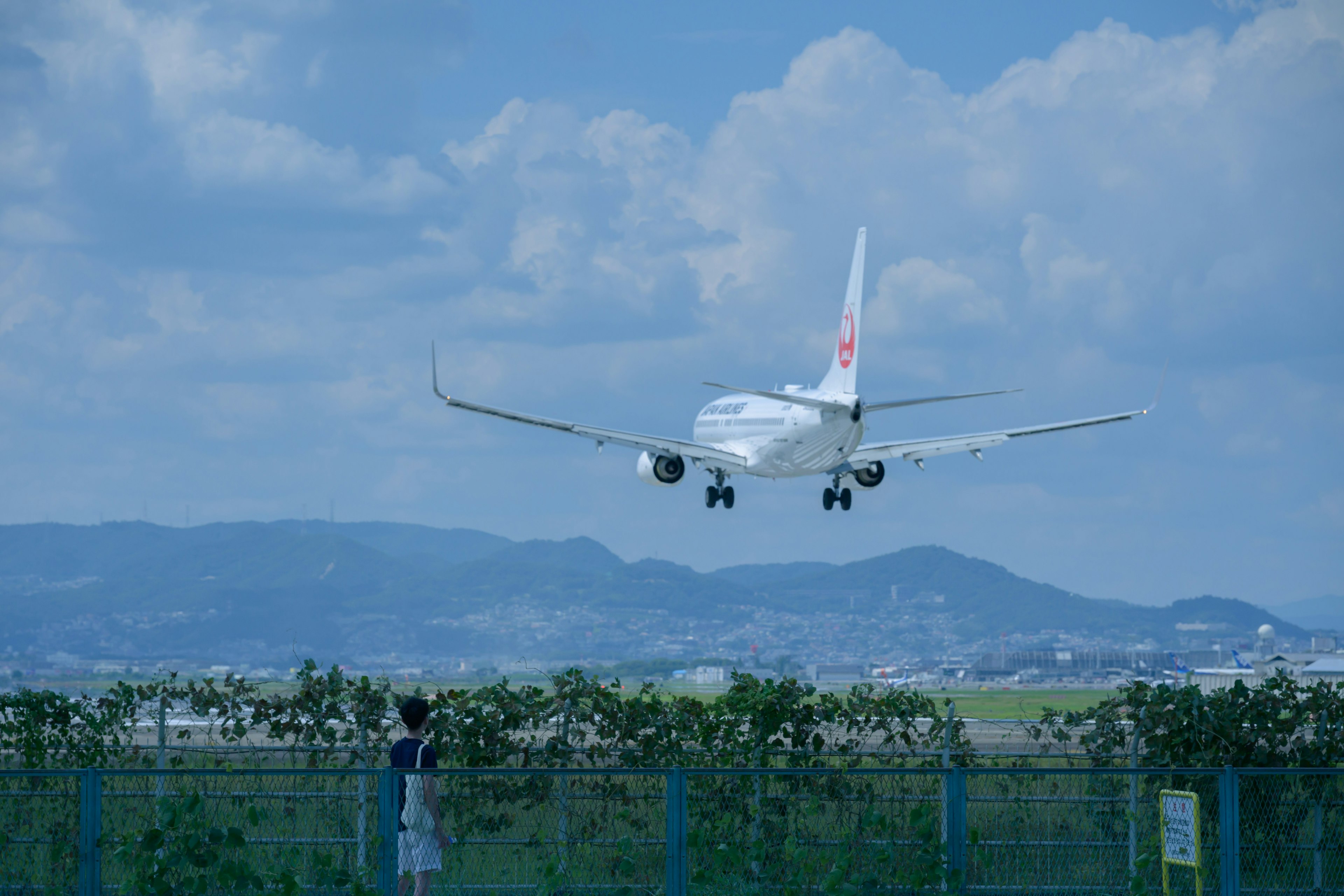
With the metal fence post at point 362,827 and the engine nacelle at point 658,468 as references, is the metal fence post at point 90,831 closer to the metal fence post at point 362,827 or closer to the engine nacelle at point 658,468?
the metal fence post at point 362,827

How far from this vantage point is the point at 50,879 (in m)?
14.7

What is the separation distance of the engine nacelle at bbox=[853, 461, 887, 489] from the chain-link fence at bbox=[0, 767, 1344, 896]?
38.9 m

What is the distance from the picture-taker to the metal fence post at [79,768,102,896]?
1352 centimetres

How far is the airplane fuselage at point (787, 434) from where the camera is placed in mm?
50625

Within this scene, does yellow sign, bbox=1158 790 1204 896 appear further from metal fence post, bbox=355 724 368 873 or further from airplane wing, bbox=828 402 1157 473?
airplane wing, bbox=828 402 1157 473

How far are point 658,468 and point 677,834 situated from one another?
43.8 m

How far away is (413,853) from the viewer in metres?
13.7

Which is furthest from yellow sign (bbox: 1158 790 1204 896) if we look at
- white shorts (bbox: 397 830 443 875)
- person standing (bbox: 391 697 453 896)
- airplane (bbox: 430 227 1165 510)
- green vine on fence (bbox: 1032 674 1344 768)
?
airplane (bbox: 430 227 1165 510)

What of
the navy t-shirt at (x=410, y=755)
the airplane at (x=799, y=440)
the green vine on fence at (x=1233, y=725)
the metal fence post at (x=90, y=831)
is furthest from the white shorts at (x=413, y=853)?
the airplane at (x=799, y=440)

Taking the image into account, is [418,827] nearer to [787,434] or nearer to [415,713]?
[415,713]

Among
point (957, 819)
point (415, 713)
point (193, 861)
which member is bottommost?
point (193, 861)

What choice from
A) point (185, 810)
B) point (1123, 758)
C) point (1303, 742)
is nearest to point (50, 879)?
point (185, 810)

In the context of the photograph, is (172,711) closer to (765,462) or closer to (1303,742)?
(1303,742)

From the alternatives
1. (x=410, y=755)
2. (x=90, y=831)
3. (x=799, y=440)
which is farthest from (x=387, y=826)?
(x=799, y=440)
